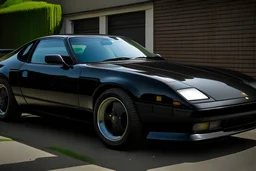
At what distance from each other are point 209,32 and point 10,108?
596cm

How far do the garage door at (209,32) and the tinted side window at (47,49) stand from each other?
5339 mm

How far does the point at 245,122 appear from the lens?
4266 millimetres

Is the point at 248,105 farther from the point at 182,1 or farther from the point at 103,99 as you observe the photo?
the point at 182,1

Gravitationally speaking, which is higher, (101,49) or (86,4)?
(86,4)

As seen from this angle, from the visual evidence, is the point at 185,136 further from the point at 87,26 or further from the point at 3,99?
the point at 87,26

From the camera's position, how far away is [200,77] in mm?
Result: 4324

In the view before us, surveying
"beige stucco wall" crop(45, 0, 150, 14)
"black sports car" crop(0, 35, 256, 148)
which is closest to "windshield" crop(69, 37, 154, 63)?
"black sports car" crop(0, 35, 256, 148)

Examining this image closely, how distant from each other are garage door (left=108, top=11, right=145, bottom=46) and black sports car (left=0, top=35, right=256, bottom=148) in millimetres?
6939

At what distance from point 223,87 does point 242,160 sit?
77cm

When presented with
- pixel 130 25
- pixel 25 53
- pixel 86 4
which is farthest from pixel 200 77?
pixel 86 4

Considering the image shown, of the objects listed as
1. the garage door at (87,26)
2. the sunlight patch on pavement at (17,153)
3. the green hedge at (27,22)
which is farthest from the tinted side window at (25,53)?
the green hedge at (27,22)

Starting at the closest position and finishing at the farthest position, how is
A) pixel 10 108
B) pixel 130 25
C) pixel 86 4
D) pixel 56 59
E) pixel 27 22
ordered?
pixel 56 59, pixel 10 108, pixel 130 25, pixel 86 4, pixel 27 22

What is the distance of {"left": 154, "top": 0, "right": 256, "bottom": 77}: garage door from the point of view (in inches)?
368

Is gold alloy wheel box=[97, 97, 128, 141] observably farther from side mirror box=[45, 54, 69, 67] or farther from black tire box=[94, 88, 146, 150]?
side mirror box=[45, 54, 69, 67]
